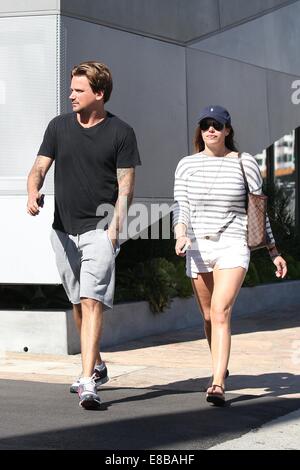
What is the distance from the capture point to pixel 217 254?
24.2 ft

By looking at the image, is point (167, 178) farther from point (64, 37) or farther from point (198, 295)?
point (198, 295)

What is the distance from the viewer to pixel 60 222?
7.41 metres

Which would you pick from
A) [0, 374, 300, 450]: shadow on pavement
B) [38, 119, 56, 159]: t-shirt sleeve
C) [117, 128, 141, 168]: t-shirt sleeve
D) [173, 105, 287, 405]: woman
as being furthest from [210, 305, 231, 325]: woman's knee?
[38, 119, 56, 159]: t-shirt sleeve

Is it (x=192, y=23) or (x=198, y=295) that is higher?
(x=192, y=23)

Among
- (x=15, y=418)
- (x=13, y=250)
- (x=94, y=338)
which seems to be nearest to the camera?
(x=15, y=418)

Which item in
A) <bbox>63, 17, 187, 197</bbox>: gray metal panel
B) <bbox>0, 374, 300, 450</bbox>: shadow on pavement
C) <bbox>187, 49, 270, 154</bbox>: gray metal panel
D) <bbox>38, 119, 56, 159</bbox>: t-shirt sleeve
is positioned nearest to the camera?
<bbox>0, 374, 300, 450</bbox>: shadow on pavement

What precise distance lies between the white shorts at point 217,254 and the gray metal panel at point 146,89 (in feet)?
10.4

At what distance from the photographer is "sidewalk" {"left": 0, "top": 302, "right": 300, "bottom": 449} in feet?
25.2

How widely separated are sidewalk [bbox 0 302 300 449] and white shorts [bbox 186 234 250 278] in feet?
3.03

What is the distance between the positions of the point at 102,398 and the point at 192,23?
225 inches

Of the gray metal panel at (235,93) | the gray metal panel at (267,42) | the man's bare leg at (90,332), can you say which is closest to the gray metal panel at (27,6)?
the gray metal panel at (235,93)

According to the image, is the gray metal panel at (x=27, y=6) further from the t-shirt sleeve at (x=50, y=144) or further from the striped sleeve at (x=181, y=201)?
the striped sleeve at (x=181, y=201)

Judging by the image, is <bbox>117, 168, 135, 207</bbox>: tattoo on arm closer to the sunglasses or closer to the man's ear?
the man's ear

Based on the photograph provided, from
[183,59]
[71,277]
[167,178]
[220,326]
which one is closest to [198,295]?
[220,326]
